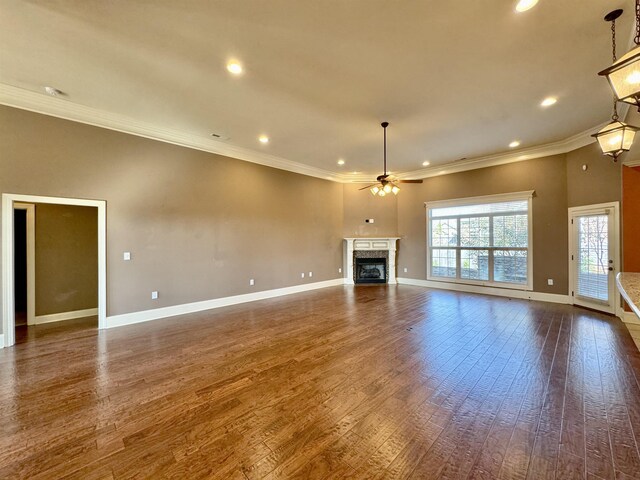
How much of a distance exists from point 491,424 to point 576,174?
232 inches

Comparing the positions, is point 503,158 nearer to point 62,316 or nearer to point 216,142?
point 216,142

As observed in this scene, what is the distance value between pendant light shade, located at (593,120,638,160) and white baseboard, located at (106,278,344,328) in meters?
6.15

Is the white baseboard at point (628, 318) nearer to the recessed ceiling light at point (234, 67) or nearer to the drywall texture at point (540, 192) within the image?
the drywall texture at point (540, 192)

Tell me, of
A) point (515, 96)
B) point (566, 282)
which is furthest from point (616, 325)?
point (515, 96)

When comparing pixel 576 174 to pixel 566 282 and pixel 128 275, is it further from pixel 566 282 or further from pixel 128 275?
pixel 128 275

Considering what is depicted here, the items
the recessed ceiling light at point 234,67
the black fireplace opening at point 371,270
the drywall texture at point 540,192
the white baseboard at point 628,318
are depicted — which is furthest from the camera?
the black fireplace opening at point 371,270

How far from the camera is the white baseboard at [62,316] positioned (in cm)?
464

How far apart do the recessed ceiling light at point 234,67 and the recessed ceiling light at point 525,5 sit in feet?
8.96

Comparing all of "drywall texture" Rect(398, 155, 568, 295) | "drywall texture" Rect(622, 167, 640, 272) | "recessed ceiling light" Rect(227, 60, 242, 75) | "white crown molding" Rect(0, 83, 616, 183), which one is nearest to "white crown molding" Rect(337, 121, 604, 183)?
"white crown molding" Rect(0, 83, 616, 183)

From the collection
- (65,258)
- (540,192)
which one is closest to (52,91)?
(65,258)

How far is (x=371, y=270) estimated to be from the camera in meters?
8.39

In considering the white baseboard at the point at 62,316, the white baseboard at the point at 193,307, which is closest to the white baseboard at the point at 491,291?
the white baseboard at the point at 193,307

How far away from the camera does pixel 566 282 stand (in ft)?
18.2

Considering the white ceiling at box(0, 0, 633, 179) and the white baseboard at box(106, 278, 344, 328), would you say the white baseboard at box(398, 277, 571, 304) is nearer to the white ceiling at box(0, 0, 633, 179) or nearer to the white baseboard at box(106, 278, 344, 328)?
the white baseboard at box(106, 278, 344, 328)
